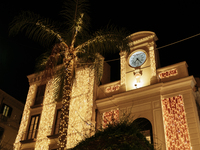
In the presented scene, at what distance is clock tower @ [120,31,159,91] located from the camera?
593 inches

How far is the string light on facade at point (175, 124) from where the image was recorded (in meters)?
12.1

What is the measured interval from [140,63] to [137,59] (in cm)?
39

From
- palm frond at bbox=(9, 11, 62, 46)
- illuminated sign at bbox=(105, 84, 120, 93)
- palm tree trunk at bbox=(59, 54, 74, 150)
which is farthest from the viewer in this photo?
illuminated sign at bbox=(105, 84, 120, 93)

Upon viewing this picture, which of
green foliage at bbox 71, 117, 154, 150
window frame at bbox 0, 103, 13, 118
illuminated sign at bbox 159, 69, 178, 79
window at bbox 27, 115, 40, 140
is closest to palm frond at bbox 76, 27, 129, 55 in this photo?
illuminated sign at bbox 159, 69, 178, 79

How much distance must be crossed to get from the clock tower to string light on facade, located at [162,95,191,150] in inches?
71.6

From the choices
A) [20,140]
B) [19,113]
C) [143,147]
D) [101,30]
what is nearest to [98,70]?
[101,30]

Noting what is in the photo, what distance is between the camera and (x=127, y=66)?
1620 centimetres

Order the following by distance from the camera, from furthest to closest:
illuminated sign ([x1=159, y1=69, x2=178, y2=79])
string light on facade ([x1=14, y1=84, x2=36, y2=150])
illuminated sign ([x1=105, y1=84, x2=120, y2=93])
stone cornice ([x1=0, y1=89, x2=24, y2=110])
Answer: stone cornice ([x1=0, y1=89, x2=24, y2=110]) → string light on facade ([x1=14, y1=84, x2=36, y2=150]) → illuminated sign ([x1=105, y1=84, x2=120, y2=93]) → illuminated sign ([x1=159, y1=69, x2=178, y2=79])

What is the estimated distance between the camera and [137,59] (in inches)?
631

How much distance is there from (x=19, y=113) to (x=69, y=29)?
16638 mm

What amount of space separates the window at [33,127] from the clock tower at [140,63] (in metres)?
7.76

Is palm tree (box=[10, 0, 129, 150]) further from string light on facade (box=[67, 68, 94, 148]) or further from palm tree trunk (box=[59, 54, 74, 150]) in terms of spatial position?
string light on facade (box=[67, 68, 94, 148])

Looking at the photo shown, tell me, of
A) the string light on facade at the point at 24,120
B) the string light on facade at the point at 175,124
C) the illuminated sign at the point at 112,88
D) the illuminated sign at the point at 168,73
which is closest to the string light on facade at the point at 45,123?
the string light on facade at the point at 24,120

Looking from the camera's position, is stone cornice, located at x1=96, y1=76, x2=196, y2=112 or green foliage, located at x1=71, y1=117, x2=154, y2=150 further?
stone cornice, located at x1=96, y1=76, x2=196, y2=112
